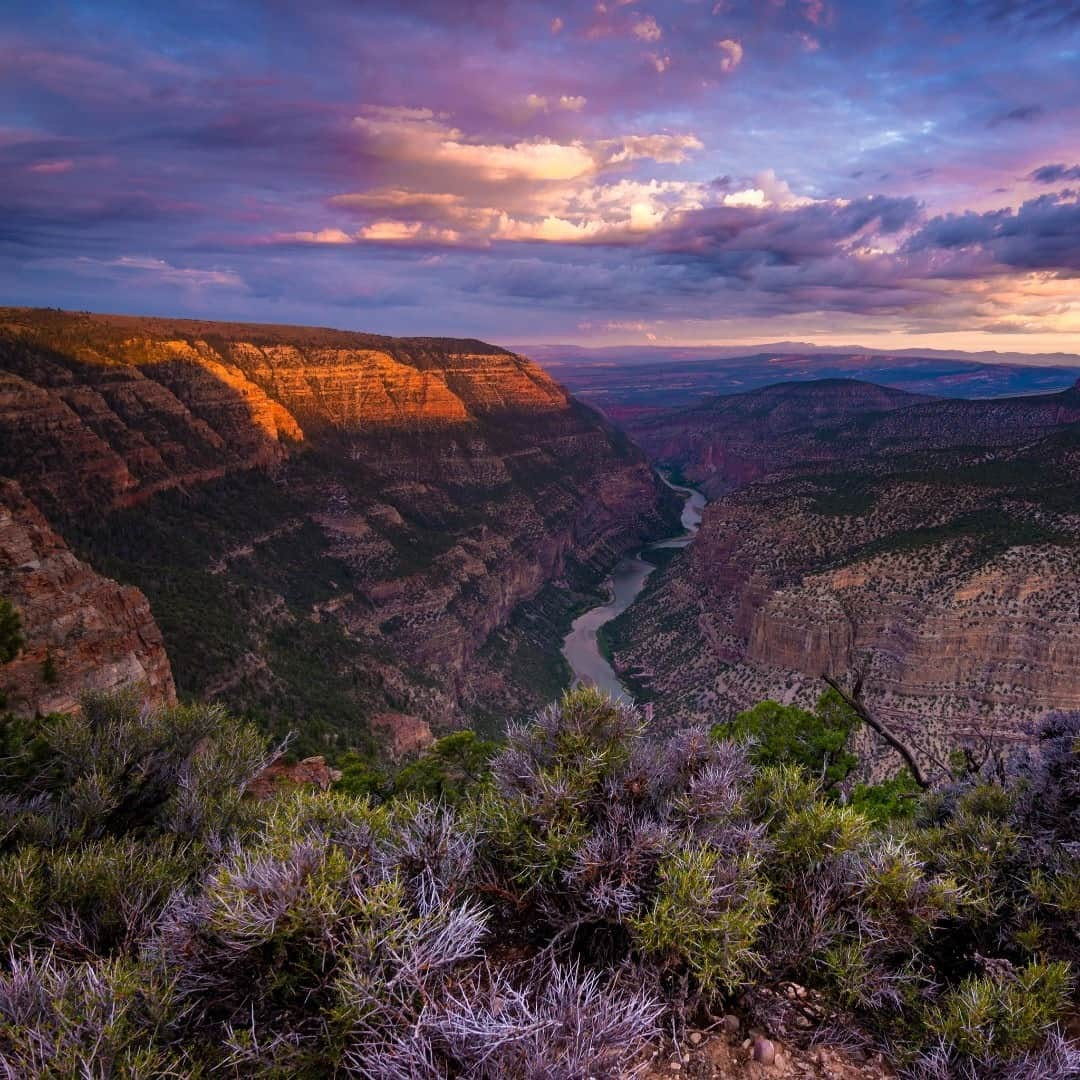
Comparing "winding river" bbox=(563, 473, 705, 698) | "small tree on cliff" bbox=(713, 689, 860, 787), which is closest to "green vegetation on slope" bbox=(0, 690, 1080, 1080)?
"small tree on cliff" bbox=(713, 689, 860, 787)

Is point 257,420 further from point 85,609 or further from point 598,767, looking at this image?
point 598,767

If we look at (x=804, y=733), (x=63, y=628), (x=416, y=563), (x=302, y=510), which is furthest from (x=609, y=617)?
(x=63, y=628)

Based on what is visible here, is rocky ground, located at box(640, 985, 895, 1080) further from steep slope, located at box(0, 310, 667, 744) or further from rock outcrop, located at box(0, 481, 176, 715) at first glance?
steep slope, located at box(0, 310, 667, 744)

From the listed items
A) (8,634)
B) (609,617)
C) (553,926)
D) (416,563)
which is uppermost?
(553,926)

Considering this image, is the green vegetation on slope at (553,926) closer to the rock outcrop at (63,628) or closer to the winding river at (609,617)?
the rock outcrop at (63,628)

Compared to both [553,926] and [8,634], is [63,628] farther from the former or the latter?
[553,926]

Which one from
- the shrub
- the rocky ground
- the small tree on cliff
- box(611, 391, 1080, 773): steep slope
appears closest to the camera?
the rocky ground
